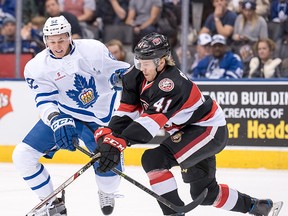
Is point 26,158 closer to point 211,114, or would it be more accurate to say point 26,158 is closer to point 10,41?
point 211,114

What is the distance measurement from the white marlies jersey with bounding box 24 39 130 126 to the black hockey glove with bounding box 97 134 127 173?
2.09 feet

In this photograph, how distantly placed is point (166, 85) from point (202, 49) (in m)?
3.49

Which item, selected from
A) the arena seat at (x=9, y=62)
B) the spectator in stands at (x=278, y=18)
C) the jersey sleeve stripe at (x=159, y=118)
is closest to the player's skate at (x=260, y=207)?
the jersey sleeve stripe at (x=159, y=118)

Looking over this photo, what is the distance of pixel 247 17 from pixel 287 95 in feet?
3.18

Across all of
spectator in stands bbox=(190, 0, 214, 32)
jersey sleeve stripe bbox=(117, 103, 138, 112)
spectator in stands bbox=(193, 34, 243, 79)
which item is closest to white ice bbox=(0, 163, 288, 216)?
spectator in stands bbox=(193, 34, 243, 79)

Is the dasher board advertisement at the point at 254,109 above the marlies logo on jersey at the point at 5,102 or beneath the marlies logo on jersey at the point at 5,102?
above

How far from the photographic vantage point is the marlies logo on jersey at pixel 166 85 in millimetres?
3762

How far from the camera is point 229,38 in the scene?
729cm

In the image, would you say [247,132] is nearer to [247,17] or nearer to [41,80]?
[247,17]

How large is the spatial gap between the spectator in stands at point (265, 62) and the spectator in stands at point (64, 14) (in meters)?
1.69

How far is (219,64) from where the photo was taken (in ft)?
23.0

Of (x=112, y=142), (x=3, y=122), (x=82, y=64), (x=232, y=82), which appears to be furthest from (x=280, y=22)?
(x=112, y=142)

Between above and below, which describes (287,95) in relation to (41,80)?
below

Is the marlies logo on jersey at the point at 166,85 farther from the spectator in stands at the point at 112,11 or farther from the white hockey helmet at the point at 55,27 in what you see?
the spectator in stands at the point at 112,11
